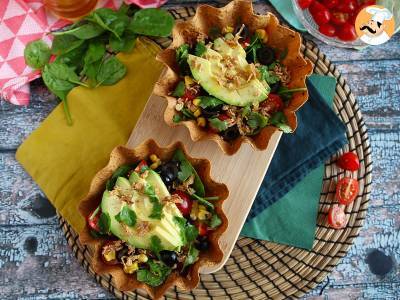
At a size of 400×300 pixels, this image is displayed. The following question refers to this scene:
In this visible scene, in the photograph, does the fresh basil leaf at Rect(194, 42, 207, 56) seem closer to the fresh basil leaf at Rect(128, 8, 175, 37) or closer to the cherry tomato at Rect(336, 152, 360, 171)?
the fresh basil leaf at Rect(128, 8, 175, 37)

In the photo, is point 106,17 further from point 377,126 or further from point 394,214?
point 394,214

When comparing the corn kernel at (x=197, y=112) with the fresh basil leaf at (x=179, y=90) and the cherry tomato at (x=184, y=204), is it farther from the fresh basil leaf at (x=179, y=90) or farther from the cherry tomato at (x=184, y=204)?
the cherry tomato at (x=184, y=204)

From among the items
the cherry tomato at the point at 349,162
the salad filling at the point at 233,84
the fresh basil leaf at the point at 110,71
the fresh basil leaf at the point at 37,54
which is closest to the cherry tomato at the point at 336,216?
the cherry tomato at the point at 349,162

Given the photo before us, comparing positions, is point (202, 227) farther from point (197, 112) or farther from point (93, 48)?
point (93, 48)

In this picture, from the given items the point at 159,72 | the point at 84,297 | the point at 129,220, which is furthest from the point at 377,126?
the point at 84,297

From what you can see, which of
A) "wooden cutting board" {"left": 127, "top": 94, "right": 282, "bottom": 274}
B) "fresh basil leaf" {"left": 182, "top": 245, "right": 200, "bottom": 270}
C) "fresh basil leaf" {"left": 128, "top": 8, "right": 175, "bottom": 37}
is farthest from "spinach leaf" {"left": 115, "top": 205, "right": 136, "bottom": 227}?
"fresh basil leaf" {"left": 128, "top": 8, "right": 175, "bottom": 37}

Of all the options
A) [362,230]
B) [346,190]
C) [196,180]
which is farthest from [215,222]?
[362,230]
